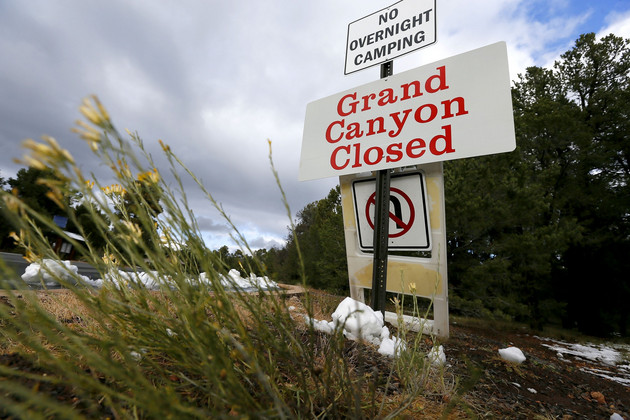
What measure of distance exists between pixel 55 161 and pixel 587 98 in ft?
60.3

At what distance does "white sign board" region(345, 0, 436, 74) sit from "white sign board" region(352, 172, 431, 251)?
1428 mm

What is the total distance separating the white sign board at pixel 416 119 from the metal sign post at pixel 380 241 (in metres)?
0.19

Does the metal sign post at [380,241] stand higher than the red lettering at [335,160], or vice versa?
the red lettering at [335,160]

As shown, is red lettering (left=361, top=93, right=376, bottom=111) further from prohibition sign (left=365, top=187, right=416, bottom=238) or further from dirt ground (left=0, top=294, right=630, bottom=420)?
dirt ground (left=0, top=294, right=630, bottom=420)

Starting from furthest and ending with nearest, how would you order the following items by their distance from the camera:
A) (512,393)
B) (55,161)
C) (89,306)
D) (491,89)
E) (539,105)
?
(539,105) < (491,89) < (512,393) < (89,306) < (55,161)

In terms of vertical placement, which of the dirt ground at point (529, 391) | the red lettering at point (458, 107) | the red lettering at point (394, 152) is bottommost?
the dirt ground at point (529, 391)

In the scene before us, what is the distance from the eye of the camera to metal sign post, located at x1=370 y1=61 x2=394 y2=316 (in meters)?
3.29

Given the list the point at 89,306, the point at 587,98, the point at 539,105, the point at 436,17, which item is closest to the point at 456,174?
the point at 436,17

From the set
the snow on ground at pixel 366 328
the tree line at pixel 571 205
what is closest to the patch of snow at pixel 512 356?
the snow on ground at pixel 366 328

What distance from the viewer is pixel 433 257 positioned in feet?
11.1

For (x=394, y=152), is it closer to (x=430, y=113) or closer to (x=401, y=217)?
(x=430, y=113)

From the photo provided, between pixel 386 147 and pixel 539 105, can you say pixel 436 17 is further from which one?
pixel 539 105

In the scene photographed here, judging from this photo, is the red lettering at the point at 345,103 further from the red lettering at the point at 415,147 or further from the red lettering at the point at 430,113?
the red lettering at the point at 415,147

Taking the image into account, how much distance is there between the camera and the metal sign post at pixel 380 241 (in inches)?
130
